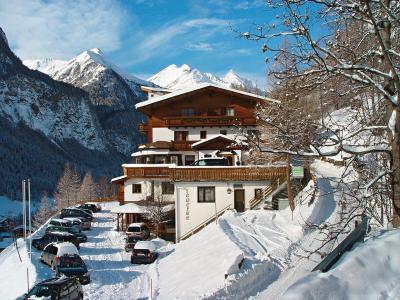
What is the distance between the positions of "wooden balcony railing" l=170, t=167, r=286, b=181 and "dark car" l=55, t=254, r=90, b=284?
1204 centimetres

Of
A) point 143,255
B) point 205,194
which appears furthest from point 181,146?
point 143,255

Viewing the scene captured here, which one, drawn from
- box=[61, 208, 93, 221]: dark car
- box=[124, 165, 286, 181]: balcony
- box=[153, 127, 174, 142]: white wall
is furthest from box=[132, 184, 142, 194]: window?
box=[61, 208, 93, 221]: dark car

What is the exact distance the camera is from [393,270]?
6289mm

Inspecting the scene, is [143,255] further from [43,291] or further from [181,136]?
[181,136]

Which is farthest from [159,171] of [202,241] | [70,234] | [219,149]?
[202,241]

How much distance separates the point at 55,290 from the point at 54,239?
16.9 m

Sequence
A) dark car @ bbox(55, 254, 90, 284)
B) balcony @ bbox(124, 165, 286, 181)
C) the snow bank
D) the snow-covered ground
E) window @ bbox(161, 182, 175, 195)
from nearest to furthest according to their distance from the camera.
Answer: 1. the snow bank
2. the snow-covered ground
3. dark car @ bbox(55, 254, 90, 284)
4. balcony @ bbox(124, 165, 286, 181)
5. window @ bbox(161, 182, 175, 195)

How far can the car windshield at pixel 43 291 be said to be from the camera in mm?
17853

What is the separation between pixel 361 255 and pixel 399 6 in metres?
3.61

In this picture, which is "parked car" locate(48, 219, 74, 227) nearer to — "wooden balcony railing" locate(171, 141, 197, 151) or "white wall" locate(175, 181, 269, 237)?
"white wall" locate(175, 181, 269, 237)

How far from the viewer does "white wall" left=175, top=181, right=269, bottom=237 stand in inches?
1404

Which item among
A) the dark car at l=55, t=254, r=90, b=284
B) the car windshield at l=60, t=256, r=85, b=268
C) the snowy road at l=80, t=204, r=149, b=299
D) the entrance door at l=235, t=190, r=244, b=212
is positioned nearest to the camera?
the snowy road at l=80, t=204, r=149, b=299

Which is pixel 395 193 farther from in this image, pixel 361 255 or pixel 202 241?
pixel 202 241

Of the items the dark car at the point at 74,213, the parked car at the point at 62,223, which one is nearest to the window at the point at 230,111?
the dark car at the point at 74,213
